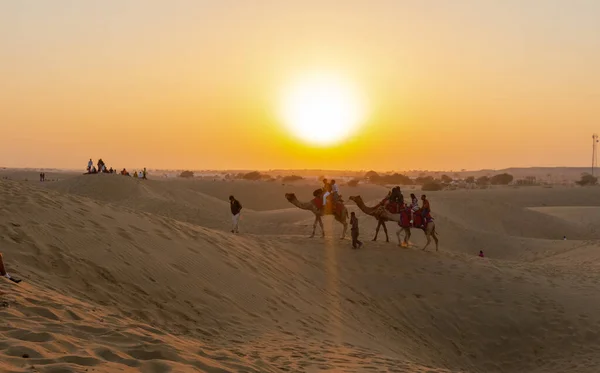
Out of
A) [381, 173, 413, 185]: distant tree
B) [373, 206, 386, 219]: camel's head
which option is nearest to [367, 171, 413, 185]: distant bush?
[381, 173, 413, 185]: distant tree

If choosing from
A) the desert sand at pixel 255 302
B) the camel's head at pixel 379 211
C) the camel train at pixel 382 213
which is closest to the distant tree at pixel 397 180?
the desert sand at pixel 255 302

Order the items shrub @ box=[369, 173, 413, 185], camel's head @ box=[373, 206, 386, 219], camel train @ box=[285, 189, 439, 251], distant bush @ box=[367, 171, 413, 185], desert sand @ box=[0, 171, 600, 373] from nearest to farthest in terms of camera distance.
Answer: desert sand @ box=[0, 171, 600, 373] < camel train @ box=[285, 189, 439, 251] < camel's head @ box=[373, 206, 386, 219] < shrub @ box=[369, 173, 413, 185] < distant bush @ box=[367, 171, 413, 185]

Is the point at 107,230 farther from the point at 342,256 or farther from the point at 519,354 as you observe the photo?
the point at 519,354

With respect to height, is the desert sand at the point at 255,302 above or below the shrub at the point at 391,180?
below

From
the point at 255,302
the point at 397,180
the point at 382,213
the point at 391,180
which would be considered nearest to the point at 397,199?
the point at 382,213

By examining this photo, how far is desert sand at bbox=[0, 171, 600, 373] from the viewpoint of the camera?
666 centimetres

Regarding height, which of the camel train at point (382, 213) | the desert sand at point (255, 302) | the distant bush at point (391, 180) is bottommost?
the desert sand at point (255, 302)

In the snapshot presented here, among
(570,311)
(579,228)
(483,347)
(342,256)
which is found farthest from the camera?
(579,228)

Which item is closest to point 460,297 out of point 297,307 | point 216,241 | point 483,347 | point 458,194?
point 483,347

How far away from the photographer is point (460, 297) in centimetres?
1538

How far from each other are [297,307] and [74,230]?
5.03 meters

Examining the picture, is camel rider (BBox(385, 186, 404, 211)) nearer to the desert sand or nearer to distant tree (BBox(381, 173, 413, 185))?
the desert sand

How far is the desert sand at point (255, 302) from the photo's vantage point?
21.8ft

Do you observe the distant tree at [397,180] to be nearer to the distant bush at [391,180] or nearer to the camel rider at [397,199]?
the distant bush at [391,180]
